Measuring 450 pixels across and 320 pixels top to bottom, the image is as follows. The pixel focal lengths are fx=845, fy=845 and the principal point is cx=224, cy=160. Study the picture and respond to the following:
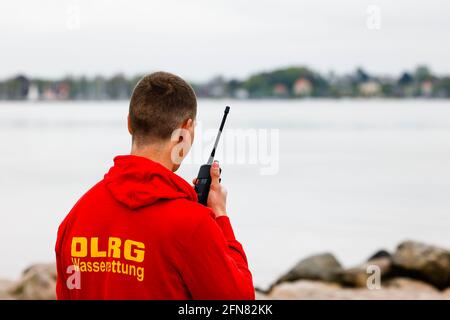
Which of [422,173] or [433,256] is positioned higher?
[433,256]

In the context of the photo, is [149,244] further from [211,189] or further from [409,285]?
[409,285]

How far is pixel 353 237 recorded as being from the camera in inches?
1236

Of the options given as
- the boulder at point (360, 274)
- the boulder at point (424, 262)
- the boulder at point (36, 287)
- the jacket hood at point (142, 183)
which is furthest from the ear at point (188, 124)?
the boulder at point (424, 262)

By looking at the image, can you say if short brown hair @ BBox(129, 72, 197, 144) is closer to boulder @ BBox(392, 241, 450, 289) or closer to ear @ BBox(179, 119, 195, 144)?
ear @ BBox(179, 119, 195, 144)

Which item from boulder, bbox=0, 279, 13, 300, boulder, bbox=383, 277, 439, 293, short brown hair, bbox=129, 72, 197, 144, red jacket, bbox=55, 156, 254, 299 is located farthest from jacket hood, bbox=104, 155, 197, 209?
boulder, bbox=383, 277, 439, 293

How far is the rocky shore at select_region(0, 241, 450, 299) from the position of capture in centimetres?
1270

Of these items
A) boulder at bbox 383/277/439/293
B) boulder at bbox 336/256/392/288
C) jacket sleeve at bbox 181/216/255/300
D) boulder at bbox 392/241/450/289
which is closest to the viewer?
jacket sleeve at bbox 181/216/255/300

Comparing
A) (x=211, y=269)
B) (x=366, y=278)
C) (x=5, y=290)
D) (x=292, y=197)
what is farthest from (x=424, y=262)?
(x=292, y=197)

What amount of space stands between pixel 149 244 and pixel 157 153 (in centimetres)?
34

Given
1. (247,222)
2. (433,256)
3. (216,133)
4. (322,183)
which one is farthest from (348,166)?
(216,133)

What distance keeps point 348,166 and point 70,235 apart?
5627 cm

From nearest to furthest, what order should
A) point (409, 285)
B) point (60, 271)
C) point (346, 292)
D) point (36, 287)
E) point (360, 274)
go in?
point (60, 271)
point (36, 287)
point (346, 292)
point (409, 285)
point (360, 274)

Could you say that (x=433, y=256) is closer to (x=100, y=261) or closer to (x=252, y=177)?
(x=100, y=261)

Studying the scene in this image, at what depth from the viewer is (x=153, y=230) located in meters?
2.73
